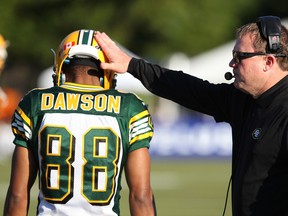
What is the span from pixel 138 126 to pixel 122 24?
30559 millimetres

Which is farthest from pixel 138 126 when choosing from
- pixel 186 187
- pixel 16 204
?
pixel 186 187

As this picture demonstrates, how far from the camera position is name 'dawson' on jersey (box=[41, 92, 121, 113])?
4.54m

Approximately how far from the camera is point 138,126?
4.57 m

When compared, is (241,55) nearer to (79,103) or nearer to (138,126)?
(138,126)

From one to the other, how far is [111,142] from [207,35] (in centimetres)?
3200

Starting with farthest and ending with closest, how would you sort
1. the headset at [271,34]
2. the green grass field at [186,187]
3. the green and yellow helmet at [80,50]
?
1. the green grass field at [186,187]
2. the green and yellow helmet at [80,50]
3. the headset at [271,34]

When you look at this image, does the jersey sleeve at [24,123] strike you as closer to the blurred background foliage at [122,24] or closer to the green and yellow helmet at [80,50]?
the green and yellow helmet at [80,50]

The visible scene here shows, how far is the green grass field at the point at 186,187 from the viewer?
40.1 ft

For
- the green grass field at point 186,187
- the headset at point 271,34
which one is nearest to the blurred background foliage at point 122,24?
the green grass field at point 186,187

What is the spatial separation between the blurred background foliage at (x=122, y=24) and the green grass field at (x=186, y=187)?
14.1 m

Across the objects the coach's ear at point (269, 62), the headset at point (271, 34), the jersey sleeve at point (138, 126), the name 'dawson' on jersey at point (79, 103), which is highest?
the headset at point (271, 34)

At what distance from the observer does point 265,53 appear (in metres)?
4.62

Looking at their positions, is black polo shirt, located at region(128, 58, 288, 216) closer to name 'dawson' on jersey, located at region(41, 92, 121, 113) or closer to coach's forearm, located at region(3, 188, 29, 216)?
name 'dawson' on jersey, located at region(41, 92, 121, 113)

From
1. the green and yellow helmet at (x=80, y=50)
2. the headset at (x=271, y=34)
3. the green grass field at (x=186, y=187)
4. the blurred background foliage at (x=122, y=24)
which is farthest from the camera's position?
the blurred background foliage at (x=122, y=24)
